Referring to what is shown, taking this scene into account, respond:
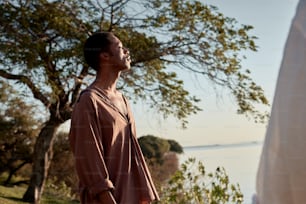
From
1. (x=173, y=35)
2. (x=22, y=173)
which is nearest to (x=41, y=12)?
(x=173, y=35)

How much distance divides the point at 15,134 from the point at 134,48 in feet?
10.6

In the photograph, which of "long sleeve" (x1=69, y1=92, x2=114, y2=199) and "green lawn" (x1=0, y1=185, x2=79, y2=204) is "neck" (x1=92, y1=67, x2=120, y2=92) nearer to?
"long sleeve" (x1=69, y1=92, x2=114, y2=199)

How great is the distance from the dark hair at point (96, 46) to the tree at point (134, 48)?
290 centimetres

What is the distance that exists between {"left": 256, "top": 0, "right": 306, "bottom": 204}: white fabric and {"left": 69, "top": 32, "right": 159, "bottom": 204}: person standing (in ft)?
2.02

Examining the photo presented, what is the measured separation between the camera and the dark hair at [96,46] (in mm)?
1188

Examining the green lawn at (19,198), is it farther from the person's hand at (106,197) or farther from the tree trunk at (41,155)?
the person's hand at (106,197)

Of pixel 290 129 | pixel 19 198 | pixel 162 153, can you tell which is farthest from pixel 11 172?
pixel 290 129

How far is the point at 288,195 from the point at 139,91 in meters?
4.21

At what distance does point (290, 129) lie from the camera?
490 millimetres

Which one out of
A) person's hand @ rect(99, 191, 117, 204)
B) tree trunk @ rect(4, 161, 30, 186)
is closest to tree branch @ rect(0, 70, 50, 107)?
tree trunk @ rect(4, 161, 30, 186)

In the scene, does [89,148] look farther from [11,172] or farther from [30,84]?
[11,172]

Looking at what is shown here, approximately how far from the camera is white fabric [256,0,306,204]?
1.61 feet

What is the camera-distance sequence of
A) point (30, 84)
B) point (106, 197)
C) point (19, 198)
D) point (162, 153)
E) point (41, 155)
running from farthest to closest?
point (19, 198)
point (162, 153)
point (41, 155)
point (30, 84)
point (106, 197)

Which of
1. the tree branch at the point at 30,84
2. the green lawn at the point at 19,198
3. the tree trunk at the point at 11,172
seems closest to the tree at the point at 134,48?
the tree branch at the point at 30,84
